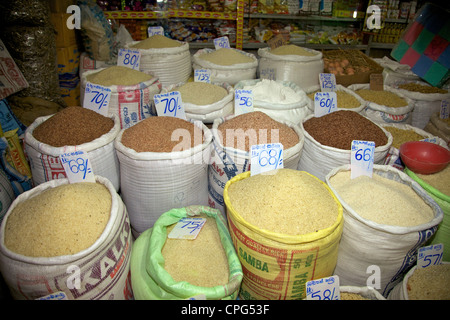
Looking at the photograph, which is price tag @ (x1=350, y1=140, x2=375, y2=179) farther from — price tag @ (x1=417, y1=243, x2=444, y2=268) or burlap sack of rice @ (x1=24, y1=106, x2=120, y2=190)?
burlap sack of rice @ (x1=24, y1=106, x2=120, y2=190)

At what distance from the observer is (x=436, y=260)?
3.63 ft

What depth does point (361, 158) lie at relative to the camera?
1.24 meters

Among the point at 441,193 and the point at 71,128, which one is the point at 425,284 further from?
the point at 71,128

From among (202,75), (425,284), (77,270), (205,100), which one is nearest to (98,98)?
(205,100)

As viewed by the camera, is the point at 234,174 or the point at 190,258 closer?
the point at 190,258

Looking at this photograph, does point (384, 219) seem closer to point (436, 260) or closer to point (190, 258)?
point (436, 260)

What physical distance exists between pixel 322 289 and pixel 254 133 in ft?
2.32

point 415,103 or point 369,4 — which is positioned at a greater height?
point 369,4

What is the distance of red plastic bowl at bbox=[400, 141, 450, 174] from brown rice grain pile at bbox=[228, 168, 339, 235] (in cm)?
52

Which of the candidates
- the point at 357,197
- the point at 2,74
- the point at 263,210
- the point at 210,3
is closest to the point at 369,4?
the point at 210,3

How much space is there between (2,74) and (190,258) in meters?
1.59

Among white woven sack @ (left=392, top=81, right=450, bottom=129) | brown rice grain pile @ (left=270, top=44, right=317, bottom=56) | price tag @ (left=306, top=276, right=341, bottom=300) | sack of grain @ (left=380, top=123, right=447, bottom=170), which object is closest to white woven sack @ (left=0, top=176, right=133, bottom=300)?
price tag @ (left=306, top=276, right=341, bottom=300)
